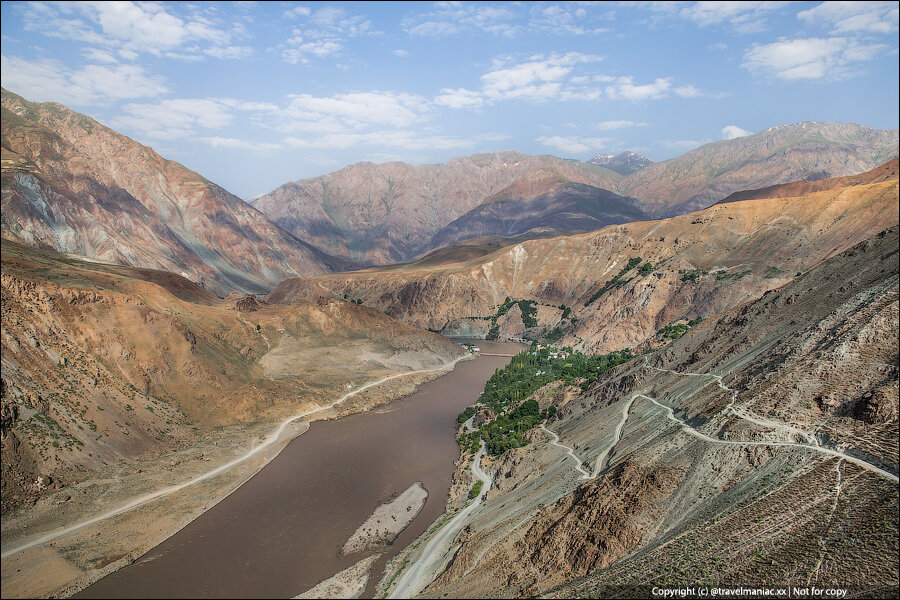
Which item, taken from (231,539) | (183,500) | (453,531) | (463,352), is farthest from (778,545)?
(463,352)

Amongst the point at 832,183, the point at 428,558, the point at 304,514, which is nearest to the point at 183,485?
the point at 304,514

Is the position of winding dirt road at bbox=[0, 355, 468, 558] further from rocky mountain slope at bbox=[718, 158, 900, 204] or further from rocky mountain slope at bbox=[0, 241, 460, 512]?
rocky mountain slope at bbox=[718, 158, 900, 204]

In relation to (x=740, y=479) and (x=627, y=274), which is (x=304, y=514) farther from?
(x=627, y=274)

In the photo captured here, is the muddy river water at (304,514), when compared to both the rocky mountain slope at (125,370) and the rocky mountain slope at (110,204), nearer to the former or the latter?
the rocky mountain slope at (125,370)

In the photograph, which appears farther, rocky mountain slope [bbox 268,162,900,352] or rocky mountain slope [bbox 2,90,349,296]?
rocky mountain slope [bbox 2,90,349,296]

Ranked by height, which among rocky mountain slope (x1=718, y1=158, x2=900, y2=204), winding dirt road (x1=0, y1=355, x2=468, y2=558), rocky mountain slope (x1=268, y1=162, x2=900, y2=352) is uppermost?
rocky mountain slope (x1=718, y1=158, x2=900, y2=204)

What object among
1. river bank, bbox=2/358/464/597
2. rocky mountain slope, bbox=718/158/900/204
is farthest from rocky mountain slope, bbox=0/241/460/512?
rocky mountain slope, bbox=718/158/900/204

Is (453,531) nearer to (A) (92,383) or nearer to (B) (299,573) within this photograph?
(B) (299,573)
